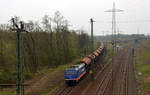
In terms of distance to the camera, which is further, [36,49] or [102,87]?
[36,49]

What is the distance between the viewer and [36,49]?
39.4m

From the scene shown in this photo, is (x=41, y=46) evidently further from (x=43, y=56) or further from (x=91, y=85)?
(x=91, y=85)

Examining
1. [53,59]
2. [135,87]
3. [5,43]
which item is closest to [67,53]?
[53,59]

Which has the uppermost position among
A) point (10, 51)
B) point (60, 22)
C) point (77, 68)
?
point (60, 22)

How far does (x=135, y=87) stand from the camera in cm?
2417

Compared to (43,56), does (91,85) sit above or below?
below

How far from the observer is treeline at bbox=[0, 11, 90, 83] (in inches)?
1139

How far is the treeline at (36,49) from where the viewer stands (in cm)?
2894

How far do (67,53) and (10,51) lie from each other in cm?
2063

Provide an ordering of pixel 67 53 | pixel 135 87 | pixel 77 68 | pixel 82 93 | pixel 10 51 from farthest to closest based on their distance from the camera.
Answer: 1. pixel 67 53
2. pixel 10 51
3. pixel 77 68
4. pixel 135 87
5. pixel 82 93

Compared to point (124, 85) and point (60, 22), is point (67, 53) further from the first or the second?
point (124, 85)

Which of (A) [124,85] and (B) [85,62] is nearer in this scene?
(A) [124,85]

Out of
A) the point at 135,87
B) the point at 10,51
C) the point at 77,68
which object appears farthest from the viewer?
the point at 10,51

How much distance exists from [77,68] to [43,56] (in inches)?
726
